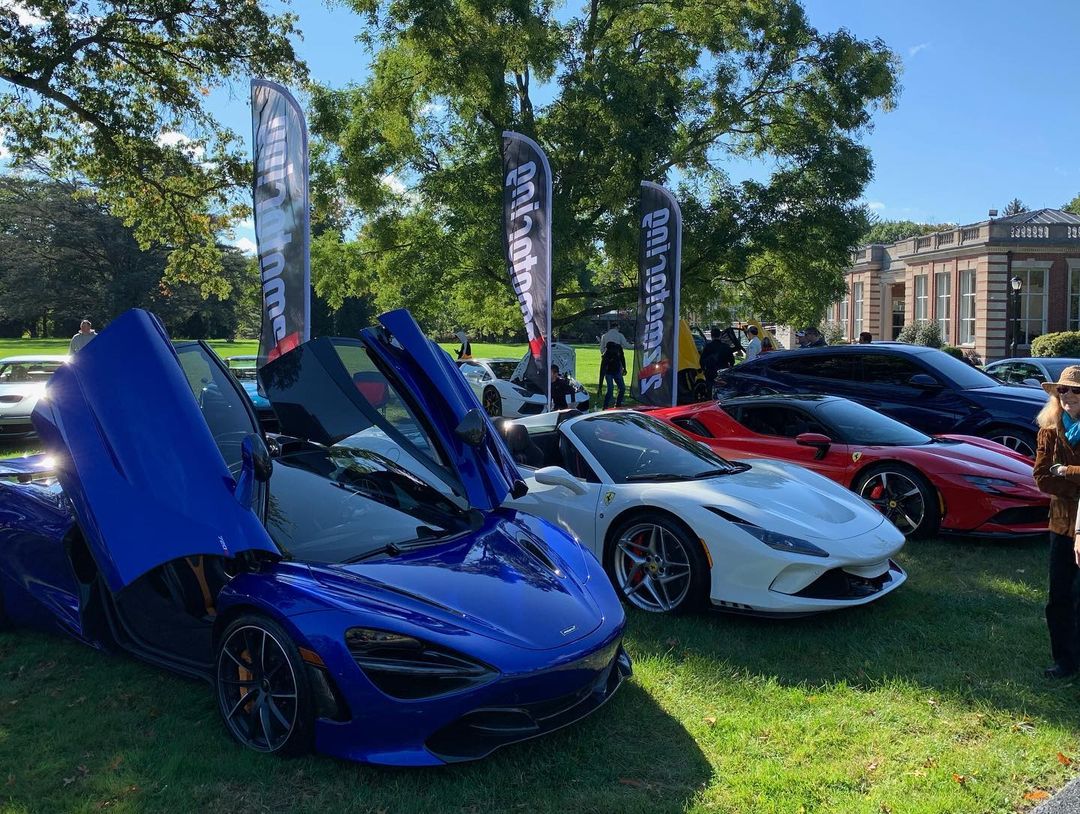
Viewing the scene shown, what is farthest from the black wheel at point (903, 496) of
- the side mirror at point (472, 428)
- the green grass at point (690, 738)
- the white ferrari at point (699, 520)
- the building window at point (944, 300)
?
the building window at point (944, 300)

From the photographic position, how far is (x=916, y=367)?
970 centimetres

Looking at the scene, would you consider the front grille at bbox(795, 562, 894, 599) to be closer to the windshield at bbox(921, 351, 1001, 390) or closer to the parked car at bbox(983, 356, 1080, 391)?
the windshield at bbox(921, 351, 1001, 390)

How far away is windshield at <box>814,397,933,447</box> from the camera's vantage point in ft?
23.3

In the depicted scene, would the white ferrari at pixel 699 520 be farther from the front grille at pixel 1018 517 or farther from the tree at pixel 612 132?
the tree at pixel 612 132

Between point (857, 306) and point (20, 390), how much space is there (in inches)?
2016

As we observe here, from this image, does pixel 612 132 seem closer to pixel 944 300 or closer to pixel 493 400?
pixel 493 400

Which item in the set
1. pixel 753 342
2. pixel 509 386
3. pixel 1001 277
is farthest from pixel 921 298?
pixel 509 386

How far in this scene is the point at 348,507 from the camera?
4.12 metres

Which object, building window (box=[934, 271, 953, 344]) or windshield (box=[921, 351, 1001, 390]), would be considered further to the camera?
building window (box=[934, 271, 953, 344])

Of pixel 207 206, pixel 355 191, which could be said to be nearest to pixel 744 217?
pixel 355 191

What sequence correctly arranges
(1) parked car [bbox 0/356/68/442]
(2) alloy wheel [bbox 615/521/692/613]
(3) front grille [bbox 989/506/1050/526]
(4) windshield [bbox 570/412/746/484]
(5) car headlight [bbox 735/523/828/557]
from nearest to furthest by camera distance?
(5) car headlight [bbox 735/523/828/557]
(2) alloy wheel [bbox 615/521/692/613]
(4) windshield [bbox 570/412/746/484]
(3) front grille [bbox 989/506/1050/526]
(1) parked car [bbox 0/356/68/442]

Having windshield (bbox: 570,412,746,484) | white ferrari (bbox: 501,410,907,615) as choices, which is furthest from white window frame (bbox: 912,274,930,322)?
white ferrari (bbox: 501,410,907,615)

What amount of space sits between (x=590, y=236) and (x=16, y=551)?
16.8 metres

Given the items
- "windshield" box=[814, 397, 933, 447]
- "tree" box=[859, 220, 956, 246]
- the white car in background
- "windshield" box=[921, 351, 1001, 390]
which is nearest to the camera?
"windshield" box=[814, 397, 933, 447]
